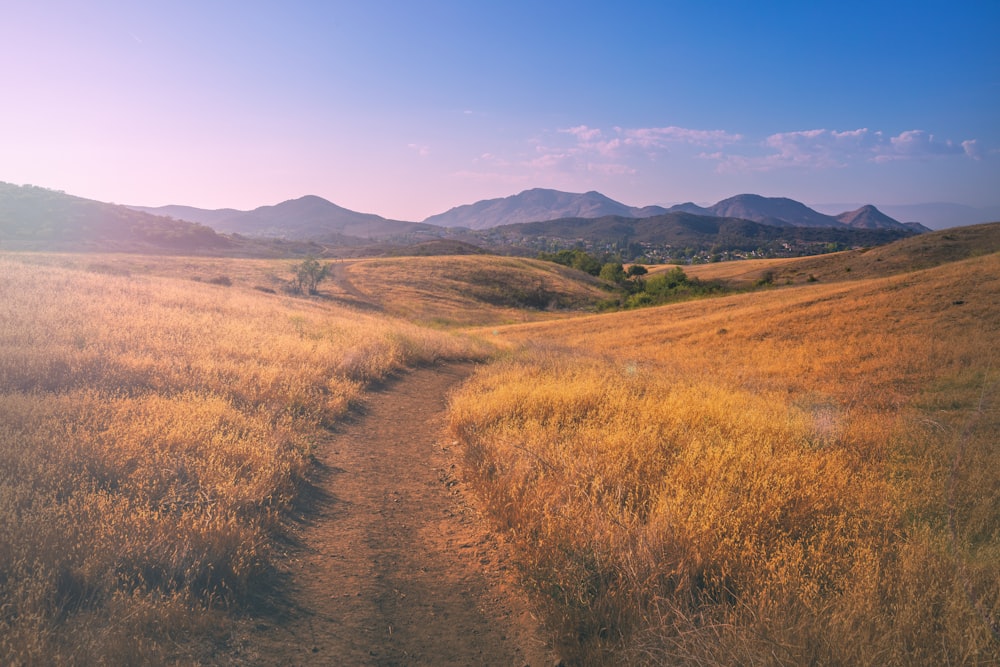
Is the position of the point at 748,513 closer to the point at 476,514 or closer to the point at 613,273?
the point at 476,514

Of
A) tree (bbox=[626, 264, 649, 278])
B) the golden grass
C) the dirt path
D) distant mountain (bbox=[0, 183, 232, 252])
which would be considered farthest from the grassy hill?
distant mountain (bbox=[0, 183, 232, 252])

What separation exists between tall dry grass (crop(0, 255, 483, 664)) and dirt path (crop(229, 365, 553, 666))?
41 centimetres

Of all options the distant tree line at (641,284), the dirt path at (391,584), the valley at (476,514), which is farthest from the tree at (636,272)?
the dirt path at (391,584)

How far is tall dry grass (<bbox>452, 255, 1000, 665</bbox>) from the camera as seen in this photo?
3.33m

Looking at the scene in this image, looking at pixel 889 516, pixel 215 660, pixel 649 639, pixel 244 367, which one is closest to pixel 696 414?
pixel 889 516

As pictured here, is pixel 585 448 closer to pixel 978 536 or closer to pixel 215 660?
pixel 978 536

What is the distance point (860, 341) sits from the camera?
1580 centimetres

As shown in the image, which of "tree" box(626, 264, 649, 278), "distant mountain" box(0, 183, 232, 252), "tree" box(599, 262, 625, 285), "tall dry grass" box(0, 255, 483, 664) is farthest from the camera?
"tree" box(626, 264, 649, 278)

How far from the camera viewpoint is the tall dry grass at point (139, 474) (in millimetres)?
3469

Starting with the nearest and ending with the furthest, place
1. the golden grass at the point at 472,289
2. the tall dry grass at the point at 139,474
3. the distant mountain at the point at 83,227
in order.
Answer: the tall dry grass at the point at 139,474 → the golden grass at the point at 472,289 → the distant mountain at the point at 83,227

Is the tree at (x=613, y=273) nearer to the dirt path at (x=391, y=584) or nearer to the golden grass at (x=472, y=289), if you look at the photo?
the golden grass at (x=472, y=289)

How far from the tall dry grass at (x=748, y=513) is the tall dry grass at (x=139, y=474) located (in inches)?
100

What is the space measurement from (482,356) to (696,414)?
37.0 feet

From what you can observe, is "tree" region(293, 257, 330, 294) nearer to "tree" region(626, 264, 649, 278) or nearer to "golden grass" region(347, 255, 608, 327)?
"golden grass" region(347, 255, 608, 327)
